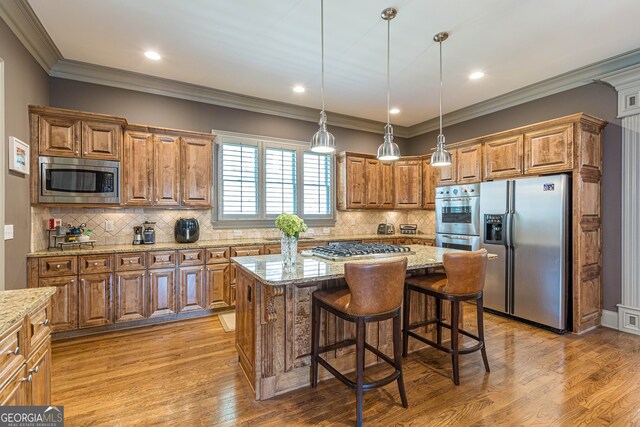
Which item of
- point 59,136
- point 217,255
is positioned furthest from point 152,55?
point 217,255

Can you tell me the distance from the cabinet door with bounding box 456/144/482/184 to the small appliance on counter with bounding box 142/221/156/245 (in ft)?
14.8

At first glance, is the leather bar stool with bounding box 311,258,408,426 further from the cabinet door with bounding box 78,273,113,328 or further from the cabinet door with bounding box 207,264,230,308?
the cabinet door with bounding box 78,273,113,328

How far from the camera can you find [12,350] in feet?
4.24

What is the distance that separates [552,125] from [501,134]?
60 cm

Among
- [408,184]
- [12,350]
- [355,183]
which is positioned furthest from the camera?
[408,184]

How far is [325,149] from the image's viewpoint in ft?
8.65

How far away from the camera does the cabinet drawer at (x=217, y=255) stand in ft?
12.9

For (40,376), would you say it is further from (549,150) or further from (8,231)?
(549,150)

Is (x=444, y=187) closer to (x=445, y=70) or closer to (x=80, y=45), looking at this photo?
(x=445, y=70)

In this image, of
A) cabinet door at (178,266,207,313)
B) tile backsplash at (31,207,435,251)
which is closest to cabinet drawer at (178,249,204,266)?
cabinet door at (178,266,207,313)

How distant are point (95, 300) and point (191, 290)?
0.98 meters

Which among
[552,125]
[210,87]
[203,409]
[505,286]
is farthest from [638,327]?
[210,87]

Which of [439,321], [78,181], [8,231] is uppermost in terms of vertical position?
[78,181]

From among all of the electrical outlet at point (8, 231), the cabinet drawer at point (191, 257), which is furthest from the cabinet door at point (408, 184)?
the electrical outlet at point (8, 231)
